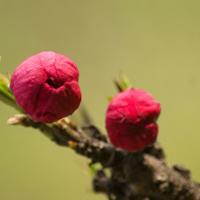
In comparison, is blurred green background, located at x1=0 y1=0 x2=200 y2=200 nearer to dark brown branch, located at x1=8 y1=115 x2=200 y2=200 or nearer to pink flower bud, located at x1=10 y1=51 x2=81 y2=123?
dark brown branch, located at x1=8 y1=115 x2=200 y2=200

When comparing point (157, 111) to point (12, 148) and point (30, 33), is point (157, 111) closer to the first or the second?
point (30, 33)

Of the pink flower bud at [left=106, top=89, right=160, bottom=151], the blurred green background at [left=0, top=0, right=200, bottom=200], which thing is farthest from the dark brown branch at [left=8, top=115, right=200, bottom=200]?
the blurred green background at [left=0, top=0, right=200, bottom=200]

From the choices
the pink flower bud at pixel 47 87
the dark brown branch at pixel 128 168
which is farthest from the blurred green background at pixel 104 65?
the pink flower bud at pixel 47 87

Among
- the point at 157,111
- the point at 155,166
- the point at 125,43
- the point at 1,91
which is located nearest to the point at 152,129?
the point at 157,111

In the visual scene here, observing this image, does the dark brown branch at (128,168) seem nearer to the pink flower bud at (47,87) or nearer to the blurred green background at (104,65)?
the pink flower bud at (47,87)

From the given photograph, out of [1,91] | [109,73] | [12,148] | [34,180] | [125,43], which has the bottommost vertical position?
[34,180]
